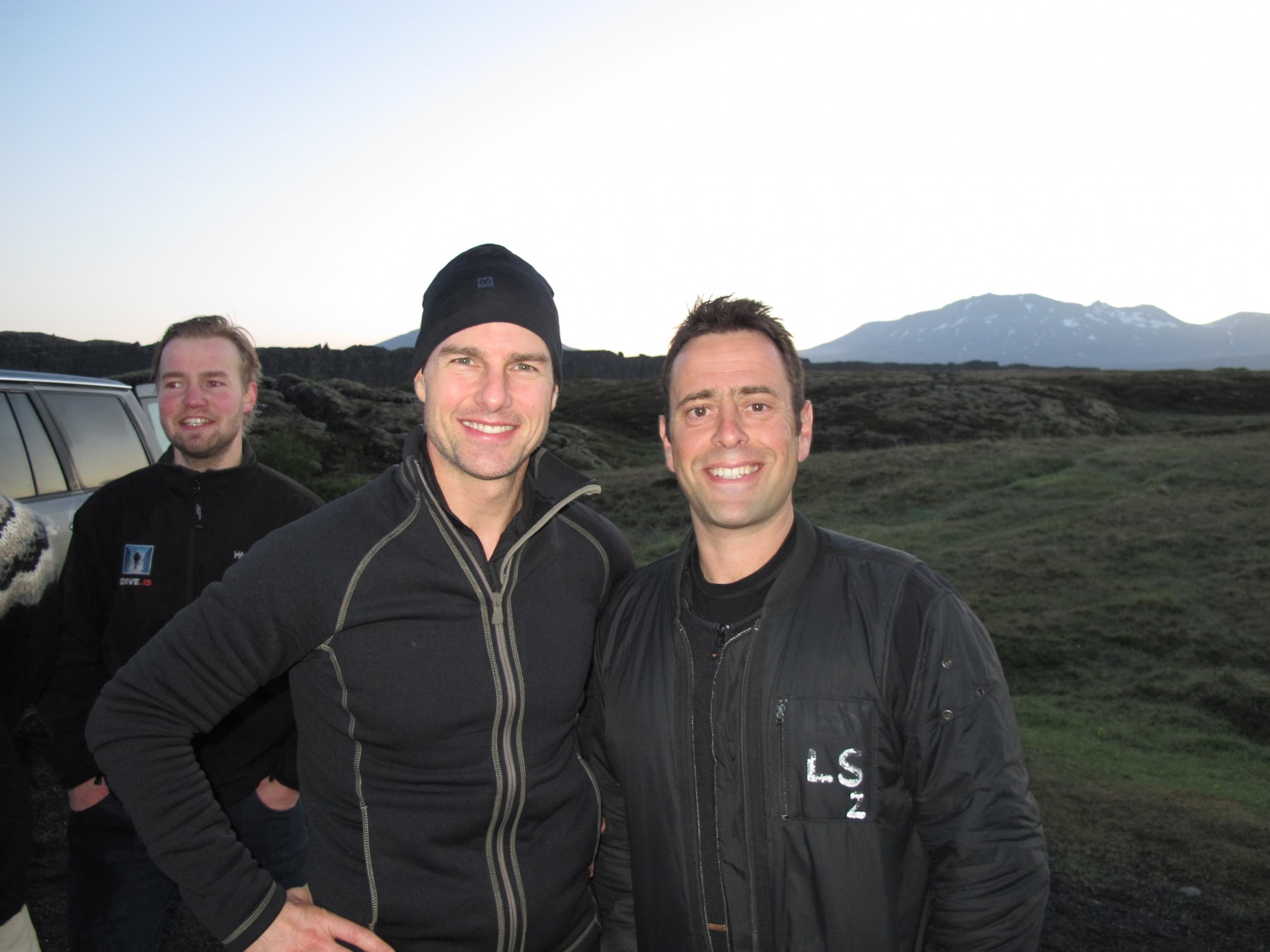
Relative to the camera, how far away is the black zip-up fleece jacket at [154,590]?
2990 millimetres

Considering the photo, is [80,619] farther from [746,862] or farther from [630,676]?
[746,862]

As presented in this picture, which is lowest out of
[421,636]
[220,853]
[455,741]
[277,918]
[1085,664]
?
[1085,664]

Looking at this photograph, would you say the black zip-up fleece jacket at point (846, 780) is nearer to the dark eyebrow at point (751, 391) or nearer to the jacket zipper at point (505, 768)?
the jacket zipper at point (505, 768)

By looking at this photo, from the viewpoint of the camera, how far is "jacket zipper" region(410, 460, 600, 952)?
214cm

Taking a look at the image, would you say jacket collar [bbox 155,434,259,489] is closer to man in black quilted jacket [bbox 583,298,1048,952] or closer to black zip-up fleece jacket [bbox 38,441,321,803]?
black zip-up fleece jacket [bbox 38,441,321,803]

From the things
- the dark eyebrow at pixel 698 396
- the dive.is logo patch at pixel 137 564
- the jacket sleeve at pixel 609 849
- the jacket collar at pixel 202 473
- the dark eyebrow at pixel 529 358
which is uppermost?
the dark eyebrow at pixel 529 358

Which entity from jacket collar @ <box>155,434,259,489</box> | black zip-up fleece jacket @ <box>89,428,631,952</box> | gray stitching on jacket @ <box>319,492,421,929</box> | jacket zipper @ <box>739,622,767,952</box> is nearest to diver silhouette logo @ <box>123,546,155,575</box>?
jacket collar @ <box>155,434,259,489</box>

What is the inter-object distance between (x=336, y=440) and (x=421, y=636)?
35476 millimetres

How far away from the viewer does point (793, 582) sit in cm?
224

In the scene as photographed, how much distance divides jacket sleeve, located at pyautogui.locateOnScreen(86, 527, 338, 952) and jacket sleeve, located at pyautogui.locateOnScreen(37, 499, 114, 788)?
120 cm

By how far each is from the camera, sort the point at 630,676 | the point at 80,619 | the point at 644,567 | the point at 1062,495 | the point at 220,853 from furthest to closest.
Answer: the point at 1062,495 < the point at 80,619 < the point at 644,567 < the point at 630,676 < the point at 220,853

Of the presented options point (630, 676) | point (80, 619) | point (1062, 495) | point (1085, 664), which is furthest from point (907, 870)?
point (1062, 495)

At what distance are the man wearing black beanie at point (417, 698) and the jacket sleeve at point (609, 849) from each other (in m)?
0.11

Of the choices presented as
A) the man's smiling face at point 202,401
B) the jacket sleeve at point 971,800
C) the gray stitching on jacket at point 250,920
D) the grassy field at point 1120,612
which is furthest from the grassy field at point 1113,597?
the man's smiling face at point 202,401
